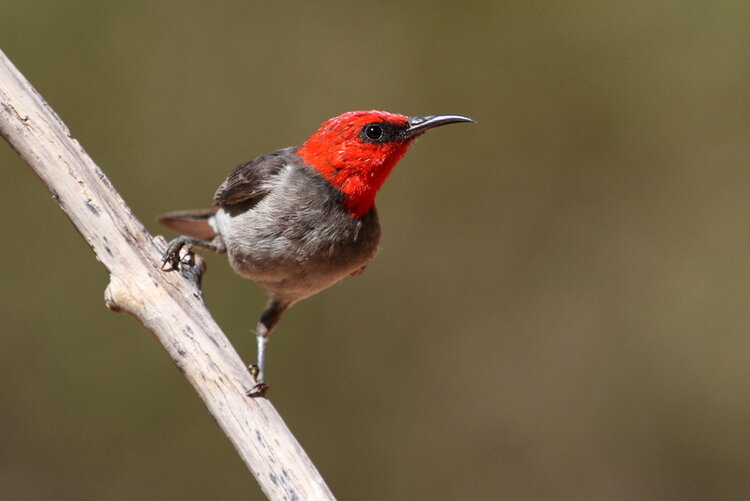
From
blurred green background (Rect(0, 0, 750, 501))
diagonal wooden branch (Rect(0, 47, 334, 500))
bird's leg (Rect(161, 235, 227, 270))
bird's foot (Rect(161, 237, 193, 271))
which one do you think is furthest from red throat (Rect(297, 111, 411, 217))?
blurred green background (Rect(0, 0, 750, 501))

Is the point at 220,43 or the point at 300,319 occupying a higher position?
the point at 220,43

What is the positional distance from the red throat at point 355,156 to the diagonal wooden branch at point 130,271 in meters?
1.12

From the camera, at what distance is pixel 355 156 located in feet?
13.6

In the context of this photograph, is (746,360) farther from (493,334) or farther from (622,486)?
(493,334)

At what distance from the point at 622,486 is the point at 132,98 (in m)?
4.79

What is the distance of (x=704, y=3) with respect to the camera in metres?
6.95

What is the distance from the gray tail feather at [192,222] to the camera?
4609 mm

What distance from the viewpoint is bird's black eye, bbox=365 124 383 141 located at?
4.11 meters

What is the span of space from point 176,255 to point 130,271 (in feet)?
0.81

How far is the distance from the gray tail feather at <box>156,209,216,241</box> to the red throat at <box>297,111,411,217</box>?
0.77 meters

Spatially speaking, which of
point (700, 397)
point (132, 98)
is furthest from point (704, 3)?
point (132, 98)

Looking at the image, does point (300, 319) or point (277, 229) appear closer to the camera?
point (277, 229)

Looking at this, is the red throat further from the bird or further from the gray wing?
the gray wing

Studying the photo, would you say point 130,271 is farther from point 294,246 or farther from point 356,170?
point 356,170
